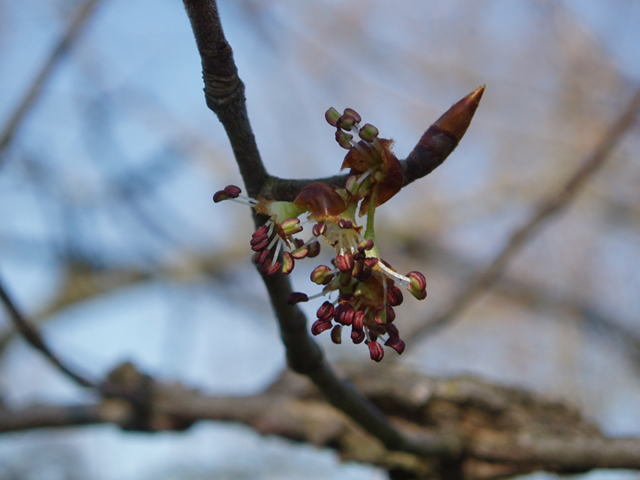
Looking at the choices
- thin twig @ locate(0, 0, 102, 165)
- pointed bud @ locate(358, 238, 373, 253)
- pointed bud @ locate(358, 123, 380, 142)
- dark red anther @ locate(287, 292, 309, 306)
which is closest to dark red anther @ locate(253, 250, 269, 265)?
dark red anther @ locate(287, 292, 309, 306)

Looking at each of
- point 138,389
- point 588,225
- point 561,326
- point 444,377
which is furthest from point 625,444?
point 588,225

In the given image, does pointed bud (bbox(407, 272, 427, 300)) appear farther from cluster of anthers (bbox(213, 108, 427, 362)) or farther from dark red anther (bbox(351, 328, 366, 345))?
dark red anther (bbox(351, 328, 366, 345))

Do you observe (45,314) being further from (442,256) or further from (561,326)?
(561,326)

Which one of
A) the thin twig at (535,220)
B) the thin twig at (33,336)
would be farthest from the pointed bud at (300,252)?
the thin twig at (535,220)

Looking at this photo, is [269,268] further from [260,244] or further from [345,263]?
[345,263]

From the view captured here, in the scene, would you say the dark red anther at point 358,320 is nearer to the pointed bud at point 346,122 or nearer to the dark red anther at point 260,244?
the dark red anther at point 260,244
